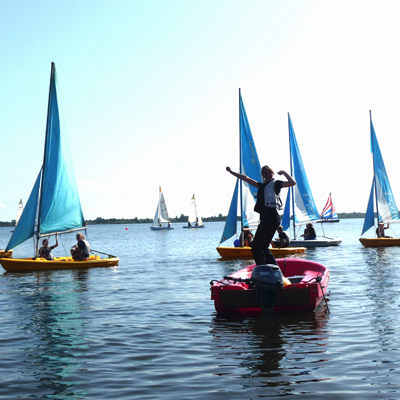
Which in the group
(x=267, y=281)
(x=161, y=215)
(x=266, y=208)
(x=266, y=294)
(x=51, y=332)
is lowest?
(x=51, y=332)

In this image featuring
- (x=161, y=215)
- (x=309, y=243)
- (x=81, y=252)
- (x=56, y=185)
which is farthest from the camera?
(x=161, y=215)

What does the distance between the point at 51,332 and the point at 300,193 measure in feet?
100

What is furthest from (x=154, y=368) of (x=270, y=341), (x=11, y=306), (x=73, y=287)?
(x=73, y=287)

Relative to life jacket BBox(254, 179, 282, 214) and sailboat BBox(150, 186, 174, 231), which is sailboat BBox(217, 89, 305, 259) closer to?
life jacket BBox(254, 179, 282, 214)

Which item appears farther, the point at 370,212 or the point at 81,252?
the point at 370,212

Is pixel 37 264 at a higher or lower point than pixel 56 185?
lower

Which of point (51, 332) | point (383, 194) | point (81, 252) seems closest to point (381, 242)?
point (383, 194)

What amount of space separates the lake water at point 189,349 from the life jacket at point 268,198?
2.27m

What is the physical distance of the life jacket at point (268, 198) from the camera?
10.4 meters

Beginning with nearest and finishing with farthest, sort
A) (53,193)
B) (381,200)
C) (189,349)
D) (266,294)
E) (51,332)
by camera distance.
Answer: (189,349), (51,332), (266,294), (53,193), (381,200)

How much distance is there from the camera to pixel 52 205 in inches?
941

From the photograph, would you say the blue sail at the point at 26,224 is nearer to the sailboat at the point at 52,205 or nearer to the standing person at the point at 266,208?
the sailboat at the point at 52,205

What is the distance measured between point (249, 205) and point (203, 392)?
23.5m

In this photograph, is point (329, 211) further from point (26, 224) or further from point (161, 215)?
point (161, 215)
